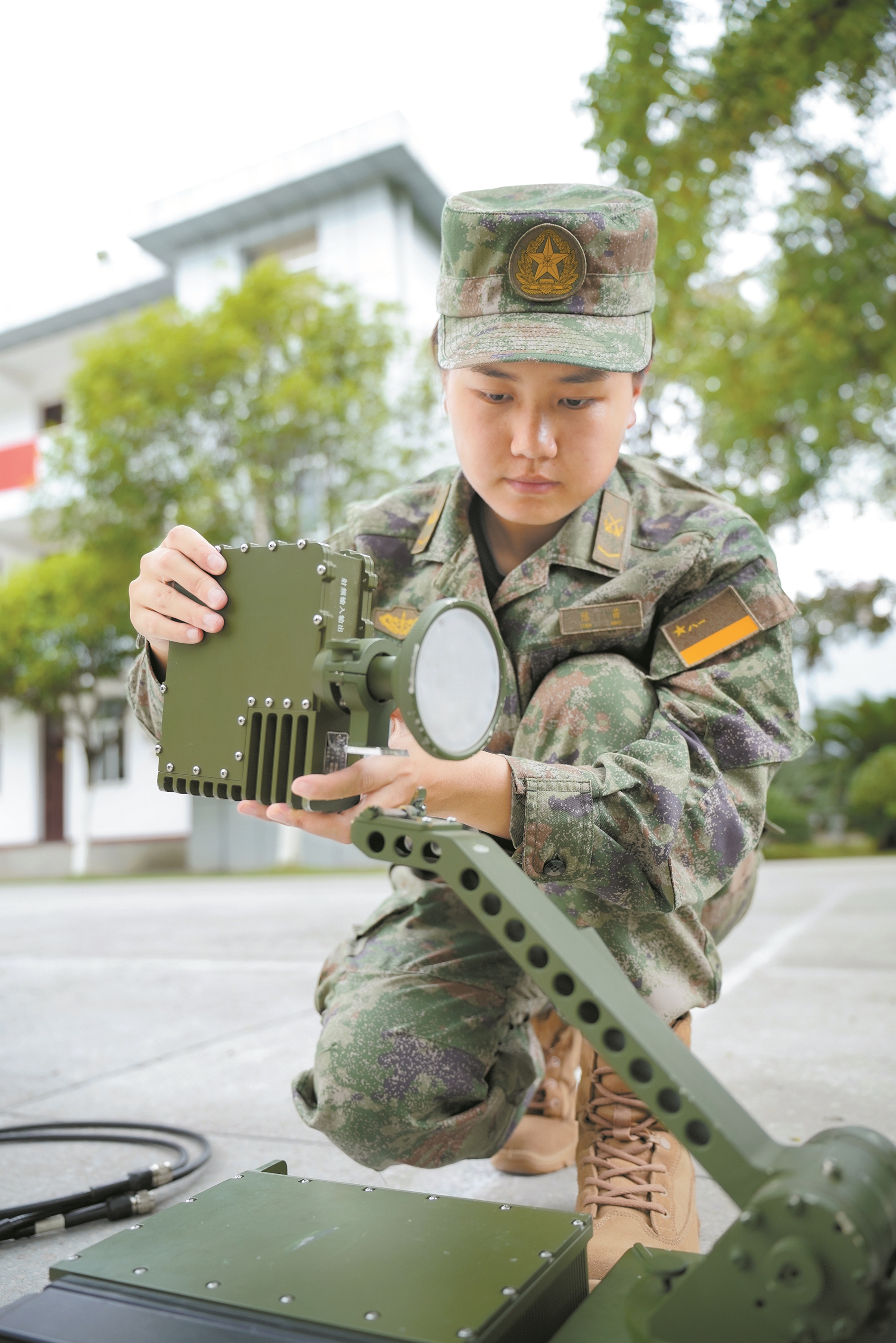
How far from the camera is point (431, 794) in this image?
0.90 metres

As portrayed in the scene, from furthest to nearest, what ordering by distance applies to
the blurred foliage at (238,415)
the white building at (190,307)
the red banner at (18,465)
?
the red banner at (18,465) → the white building at (190,307) → the blurred foliage at (238,415)

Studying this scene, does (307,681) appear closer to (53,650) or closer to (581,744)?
(581,744)

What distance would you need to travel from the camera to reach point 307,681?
0.84 meters

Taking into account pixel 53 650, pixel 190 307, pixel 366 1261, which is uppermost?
pixel 190 307

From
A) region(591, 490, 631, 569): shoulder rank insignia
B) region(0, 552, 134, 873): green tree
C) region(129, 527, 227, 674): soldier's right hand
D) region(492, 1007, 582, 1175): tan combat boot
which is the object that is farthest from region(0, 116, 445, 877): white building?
region(129, 527, 227, 674): soldier's right hand

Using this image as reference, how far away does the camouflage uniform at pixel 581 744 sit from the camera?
41.1 inches

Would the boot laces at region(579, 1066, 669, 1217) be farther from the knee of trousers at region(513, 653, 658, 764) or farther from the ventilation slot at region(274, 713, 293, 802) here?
the ventilation slot at region(274, 713, 293, 802)

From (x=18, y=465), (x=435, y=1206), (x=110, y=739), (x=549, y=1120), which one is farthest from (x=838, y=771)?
(x=18, y=465)

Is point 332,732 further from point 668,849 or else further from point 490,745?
point 490,745

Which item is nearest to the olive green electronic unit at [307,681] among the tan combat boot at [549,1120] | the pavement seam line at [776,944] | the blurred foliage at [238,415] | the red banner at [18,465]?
the tan combat boot at [549,1120]

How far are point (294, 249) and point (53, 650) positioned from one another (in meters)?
5.90

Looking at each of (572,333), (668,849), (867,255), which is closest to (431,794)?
(668,849)

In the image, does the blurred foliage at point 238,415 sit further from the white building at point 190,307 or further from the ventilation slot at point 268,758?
the ventilation slot at point 268,758

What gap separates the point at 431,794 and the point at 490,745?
0.47m
